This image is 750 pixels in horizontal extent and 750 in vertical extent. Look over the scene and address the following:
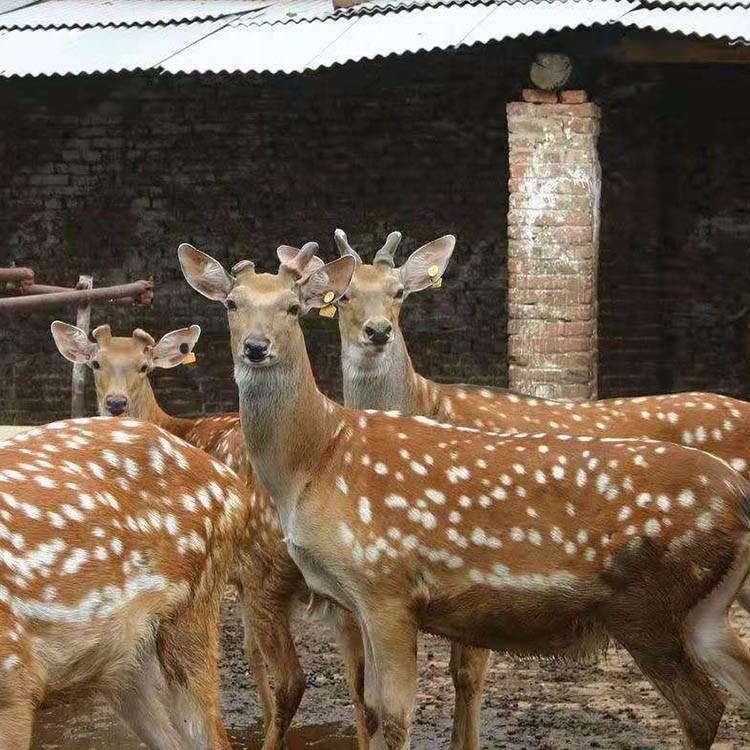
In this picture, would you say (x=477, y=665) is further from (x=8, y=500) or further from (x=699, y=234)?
(x=699, y=234)

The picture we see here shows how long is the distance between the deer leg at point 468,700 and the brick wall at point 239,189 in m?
6.73

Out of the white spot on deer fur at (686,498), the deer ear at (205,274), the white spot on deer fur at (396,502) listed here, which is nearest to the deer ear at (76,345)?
Result: the deer ear at (205,274)

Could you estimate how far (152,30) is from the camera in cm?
1216

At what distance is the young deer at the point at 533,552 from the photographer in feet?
19.2

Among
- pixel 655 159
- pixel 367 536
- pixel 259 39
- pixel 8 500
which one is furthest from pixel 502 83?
pixel 8 500

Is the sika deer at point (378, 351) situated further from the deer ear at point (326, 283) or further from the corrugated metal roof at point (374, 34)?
the corrugated metal roof at point (374, 34)

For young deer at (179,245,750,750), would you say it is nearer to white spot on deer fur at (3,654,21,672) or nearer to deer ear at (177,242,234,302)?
deer ear at (177,242,234,302)

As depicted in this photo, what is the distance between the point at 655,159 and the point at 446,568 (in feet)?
25.7

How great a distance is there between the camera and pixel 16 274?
9.98m

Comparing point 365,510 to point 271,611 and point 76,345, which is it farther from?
point 76,345

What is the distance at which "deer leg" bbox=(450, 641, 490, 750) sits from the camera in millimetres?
6805

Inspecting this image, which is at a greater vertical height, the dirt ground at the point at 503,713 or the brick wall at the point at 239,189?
the brick wall at the point at 239,189

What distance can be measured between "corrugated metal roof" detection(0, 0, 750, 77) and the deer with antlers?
313 cm

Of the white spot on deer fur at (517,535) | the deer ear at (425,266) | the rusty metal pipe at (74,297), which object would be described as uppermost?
the deer ear at (425,266)
